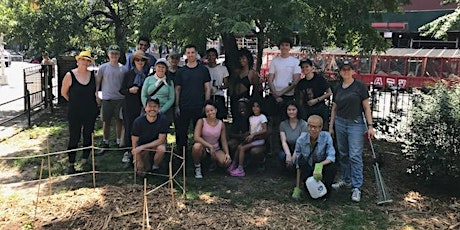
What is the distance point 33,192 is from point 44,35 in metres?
6.11

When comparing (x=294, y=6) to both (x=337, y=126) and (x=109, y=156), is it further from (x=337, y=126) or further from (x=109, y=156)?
(x=109, y=156)

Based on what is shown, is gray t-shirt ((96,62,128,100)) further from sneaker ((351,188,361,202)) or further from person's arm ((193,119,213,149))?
sneaker ((351,188,361,202))

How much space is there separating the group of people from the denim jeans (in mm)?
12

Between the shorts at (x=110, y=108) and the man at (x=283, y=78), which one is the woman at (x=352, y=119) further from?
the shorts at (x=110, y=108)

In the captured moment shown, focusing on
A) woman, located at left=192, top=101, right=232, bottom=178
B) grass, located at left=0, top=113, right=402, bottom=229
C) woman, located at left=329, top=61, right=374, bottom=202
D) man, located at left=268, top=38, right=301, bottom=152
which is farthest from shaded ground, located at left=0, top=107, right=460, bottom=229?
man, located at left=268, top=38, right=301, bottom=152

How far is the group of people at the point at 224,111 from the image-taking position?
566cm

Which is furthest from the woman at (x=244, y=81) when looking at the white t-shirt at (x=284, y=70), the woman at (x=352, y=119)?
the woman at (x=352, y=119)

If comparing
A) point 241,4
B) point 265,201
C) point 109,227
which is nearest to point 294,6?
point 241,4

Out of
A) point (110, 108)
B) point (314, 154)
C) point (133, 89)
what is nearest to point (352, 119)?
point (314, 154)

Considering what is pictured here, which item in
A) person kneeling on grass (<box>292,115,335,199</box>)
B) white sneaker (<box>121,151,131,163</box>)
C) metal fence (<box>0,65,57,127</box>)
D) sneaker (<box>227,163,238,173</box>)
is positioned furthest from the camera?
metal fence (<box>0,65,57,127</box>)

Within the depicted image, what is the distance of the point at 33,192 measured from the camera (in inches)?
219

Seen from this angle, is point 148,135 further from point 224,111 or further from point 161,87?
point 224,111

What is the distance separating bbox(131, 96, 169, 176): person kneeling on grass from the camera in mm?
5848

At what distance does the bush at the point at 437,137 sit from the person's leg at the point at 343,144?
45.3 inches
